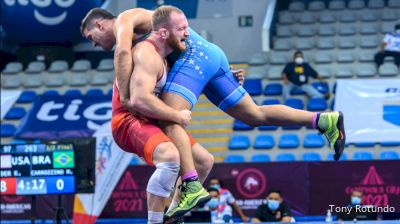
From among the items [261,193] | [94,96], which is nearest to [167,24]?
[261,193]

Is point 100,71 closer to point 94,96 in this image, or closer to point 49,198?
point 94,96

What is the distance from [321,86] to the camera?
13.6 meters

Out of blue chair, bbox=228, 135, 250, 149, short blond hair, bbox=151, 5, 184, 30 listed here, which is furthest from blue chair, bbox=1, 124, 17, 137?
short blond hair, bbox=151, 5, 184, 30

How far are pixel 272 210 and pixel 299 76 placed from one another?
13.1 feet

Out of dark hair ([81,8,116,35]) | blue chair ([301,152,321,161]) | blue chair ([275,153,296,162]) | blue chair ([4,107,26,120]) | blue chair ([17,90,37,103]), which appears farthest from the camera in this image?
blue chair ([17,90,37,103])

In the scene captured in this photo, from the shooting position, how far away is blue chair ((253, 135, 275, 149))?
12.9 meters

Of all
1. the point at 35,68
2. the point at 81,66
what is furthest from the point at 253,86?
the point at 35,68

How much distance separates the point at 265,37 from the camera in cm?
1504

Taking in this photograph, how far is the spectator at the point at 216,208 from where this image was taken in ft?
33.1

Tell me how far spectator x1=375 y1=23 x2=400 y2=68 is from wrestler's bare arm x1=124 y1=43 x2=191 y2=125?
32.1 ft

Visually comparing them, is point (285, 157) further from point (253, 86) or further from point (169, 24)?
point (169, 24)

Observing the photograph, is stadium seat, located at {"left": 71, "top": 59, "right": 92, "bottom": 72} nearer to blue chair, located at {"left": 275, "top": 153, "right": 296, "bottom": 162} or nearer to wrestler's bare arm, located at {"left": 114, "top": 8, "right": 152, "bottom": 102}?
blue chair, located at {"left": 275, "top": 153, "right": 296, "bottom": 162}

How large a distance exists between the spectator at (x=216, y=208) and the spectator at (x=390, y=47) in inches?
199

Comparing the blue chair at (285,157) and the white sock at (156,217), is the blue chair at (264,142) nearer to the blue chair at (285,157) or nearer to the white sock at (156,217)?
the blue chair at (285,157)
